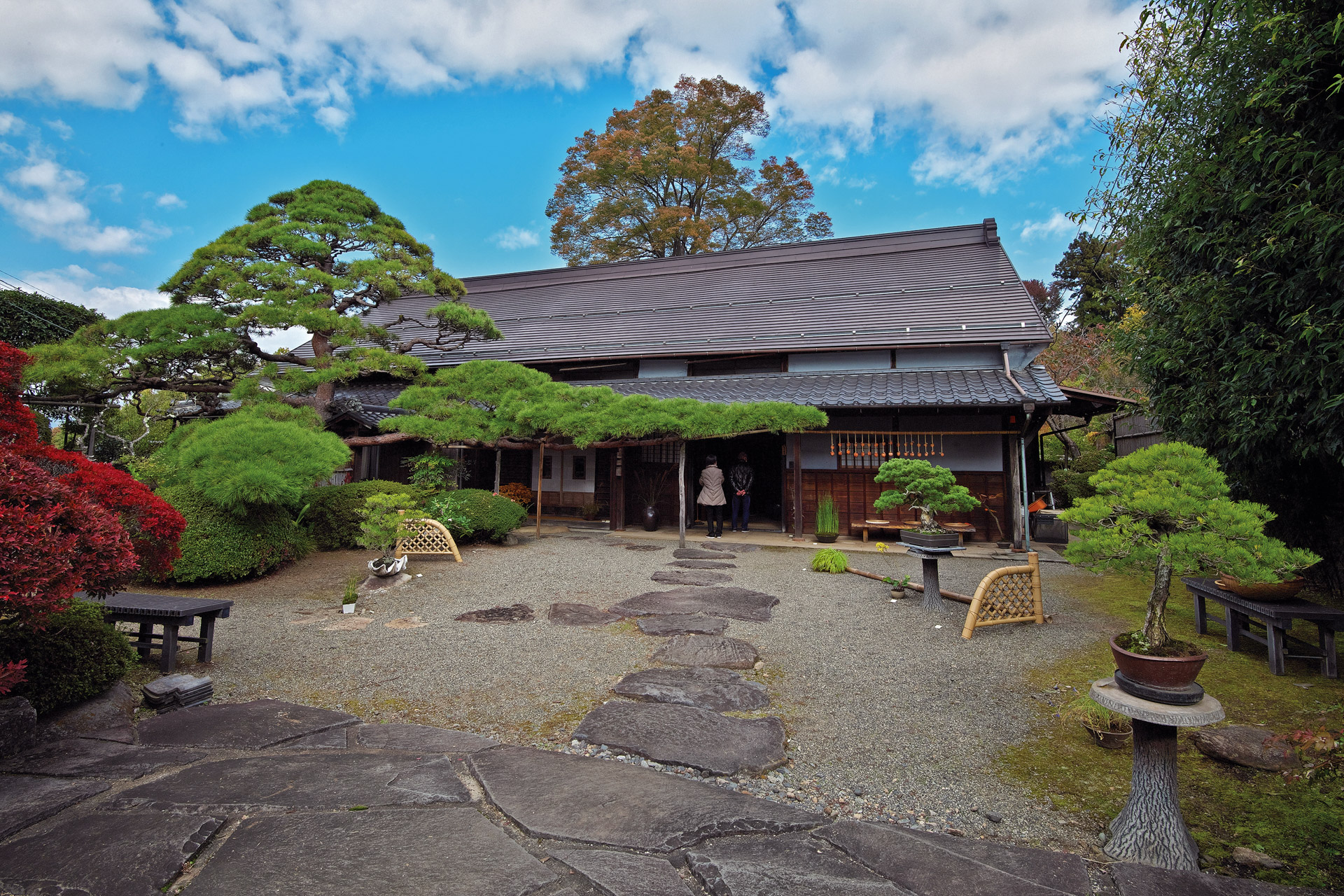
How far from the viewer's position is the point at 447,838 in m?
2.09

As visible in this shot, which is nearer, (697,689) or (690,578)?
(697,689)

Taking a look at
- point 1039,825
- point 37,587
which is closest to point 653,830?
point 1039,825

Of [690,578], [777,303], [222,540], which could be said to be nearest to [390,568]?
[222,540]

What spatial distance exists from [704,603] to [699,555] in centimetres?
297

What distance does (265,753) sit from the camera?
2.82 metres

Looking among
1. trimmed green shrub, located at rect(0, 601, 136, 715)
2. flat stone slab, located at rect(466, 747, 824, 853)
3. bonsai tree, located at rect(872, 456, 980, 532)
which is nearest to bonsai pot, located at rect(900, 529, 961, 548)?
→ bonsai tree, located at rect(872, 456, 980, 532)

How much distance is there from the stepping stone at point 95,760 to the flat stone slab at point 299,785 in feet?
0.60

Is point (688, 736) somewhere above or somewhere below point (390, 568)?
below

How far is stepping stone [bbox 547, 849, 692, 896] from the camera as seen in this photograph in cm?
187

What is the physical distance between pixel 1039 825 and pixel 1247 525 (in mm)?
1465

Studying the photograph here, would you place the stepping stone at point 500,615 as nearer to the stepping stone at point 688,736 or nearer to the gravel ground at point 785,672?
the gravel ground at point 785,672

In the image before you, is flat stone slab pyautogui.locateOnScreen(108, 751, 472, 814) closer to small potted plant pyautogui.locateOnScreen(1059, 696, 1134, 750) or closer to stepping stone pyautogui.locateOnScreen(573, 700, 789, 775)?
stepping stone pyautogui.locateOnScreen(573, 700, 789, 775)

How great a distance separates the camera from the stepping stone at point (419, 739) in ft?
9.71

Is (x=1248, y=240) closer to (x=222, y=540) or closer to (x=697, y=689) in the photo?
(x=697, y=689)
